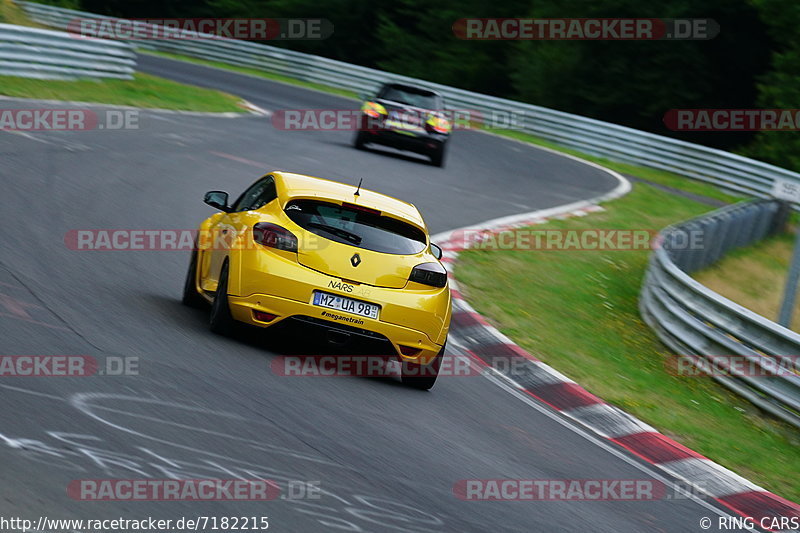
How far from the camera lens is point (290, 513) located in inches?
226

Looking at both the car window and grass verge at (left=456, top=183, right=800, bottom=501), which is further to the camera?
grass verge at (left=456, top=183, right=800, bottom=501)

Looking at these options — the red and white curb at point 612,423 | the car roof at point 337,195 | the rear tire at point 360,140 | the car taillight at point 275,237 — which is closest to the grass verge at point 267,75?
the rear tire at point 360,140

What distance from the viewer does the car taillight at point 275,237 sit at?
8887mm

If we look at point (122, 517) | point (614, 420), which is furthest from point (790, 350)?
point (122, 517)

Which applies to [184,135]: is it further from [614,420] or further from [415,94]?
[614,420]

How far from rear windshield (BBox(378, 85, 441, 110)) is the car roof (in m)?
14.6

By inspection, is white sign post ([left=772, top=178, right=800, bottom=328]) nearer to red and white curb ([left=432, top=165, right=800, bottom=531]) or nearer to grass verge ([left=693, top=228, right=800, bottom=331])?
red and white curb ([left=432, top=165, right=800, bottom=531])

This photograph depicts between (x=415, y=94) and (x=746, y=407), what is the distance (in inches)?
563

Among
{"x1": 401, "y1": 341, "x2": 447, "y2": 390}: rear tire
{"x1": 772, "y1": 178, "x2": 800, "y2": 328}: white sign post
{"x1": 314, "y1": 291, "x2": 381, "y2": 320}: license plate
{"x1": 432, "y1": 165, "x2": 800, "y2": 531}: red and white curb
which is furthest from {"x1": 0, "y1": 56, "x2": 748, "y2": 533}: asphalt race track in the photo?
{"x1": 772, "y1": 178, "x2": 800, "y2": 328}: white sign post

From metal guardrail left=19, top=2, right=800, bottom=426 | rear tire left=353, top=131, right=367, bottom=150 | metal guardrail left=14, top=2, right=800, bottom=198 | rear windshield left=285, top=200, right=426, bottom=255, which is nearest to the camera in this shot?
rear windshield left=285, top=200, right=426, bottom=255

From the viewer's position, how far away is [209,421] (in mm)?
6887

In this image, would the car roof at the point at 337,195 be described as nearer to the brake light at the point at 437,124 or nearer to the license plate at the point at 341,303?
the license plate at the point at 341,303

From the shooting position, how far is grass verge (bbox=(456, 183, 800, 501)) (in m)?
9.83

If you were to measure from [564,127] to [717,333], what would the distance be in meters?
23.4
